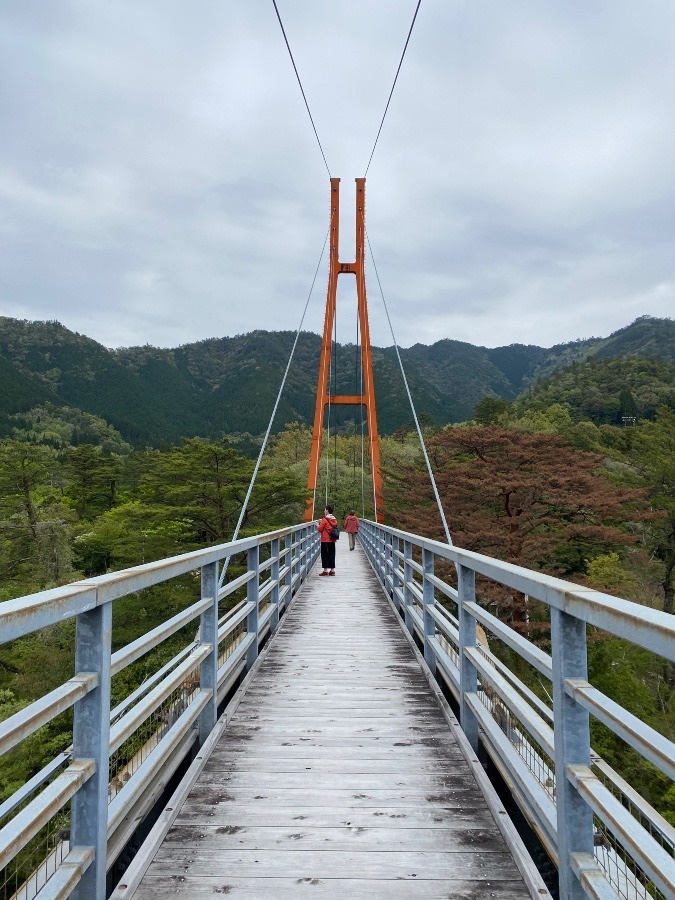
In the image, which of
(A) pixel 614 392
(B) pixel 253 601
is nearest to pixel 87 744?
(B) pixel 253 601

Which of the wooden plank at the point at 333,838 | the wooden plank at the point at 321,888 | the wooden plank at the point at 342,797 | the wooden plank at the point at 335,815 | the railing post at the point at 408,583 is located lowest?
the wooden plank at the point at 342,797

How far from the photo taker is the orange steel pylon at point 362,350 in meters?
17.8

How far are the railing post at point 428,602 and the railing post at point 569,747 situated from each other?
231cm

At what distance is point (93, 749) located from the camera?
168 cm

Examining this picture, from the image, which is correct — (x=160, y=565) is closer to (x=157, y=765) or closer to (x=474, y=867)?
Answer: (x=157, y=765)

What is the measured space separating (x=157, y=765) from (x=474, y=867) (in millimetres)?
1138

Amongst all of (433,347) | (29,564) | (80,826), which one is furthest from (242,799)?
(433,347)

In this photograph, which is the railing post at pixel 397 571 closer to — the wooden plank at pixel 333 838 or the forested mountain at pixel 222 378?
the wooden plank at pixel 333 838

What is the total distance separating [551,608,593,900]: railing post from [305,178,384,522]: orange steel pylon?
1374 cm

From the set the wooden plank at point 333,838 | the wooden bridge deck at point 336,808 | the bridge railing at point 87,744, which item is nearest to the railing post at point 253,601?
the wooden bridge deck at point 336,808

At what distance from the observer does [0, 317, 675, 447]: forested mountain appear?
90562 millimetres

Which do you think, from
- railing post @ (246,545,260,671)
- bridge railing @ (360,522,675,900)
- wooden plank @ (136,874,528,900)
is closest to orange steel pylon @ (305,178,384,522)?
railing post @ (246,545,260,671)

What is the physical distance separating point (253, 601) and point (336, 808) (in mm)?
2057

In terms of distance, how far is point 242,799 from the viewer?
8.16ft
